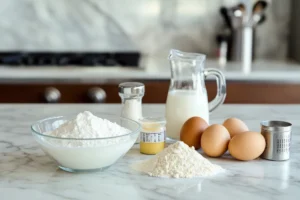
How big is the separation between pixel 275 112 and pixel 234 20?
1.22 metres

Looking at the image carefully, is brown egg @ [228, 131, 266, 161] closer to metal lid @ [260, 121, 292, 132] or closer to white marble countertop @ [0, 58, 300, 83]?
metal lid @ [260, 121, 292, 132]

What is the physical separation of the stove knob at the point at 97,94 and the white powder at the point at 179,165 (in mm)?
1274

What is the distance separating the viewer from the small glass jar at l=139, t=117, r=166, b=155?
3.88 feet

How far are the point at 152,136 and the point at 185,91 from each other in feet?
0.69

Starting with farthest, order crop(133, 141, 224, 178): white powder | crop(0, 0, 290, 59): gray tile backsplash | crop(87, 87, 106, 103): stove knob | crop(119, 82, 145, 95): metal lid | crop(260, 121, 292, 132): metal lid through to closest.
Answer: crop(0, 0, 290, 59): gray tile backsplash, crop(87, 87, 106, 103): stove knob, crop(119, 82, 145, 95): metal lid, crop(260, 121, 292, 132): metal lid, crop(133, 141, 224, 178): white powder

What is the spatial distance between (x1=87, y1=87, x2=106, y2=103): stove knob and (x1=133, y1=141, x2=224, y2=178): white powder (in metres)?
1.27

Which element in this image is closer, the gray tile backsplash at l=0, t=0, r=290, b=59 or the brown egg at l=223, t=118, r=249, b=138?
the brown egg at l=223, t=118, r=249, b=138

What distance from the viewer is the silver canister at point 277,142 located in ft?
Result: 3.70

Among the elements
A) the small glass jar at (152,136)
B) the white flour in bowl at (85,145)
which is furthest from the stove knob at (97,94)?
the white flour in bowl at (85,145)

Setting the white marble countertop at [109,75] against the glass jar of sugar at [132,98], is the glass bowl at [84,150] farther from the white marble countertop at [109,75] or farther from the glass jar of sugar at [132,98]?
the white marble countertop at [109,75]

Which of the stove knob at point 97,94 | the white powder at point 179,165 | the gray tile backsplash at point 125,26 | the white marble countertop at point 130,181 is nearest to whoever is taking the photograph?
the white marble countertop at point 130,181

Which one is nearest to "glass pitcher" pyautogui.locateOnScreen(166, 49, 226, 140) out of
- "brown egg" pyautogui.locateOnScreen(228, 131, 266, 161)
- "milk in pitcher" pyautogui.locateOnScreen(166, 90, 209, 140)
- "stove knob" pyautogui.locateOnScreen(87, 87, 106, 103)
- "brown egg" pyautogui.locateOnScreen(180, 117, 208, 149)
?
"milk in pitcher" pyautogui.locateOnScreen(166, 90, 209, 140)

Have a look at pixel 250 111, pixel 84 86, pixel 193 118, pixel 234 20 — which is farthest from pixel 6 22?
pixel 193 118

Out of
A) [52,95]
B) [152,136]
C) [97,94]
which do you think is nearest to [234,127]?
[152,136]
